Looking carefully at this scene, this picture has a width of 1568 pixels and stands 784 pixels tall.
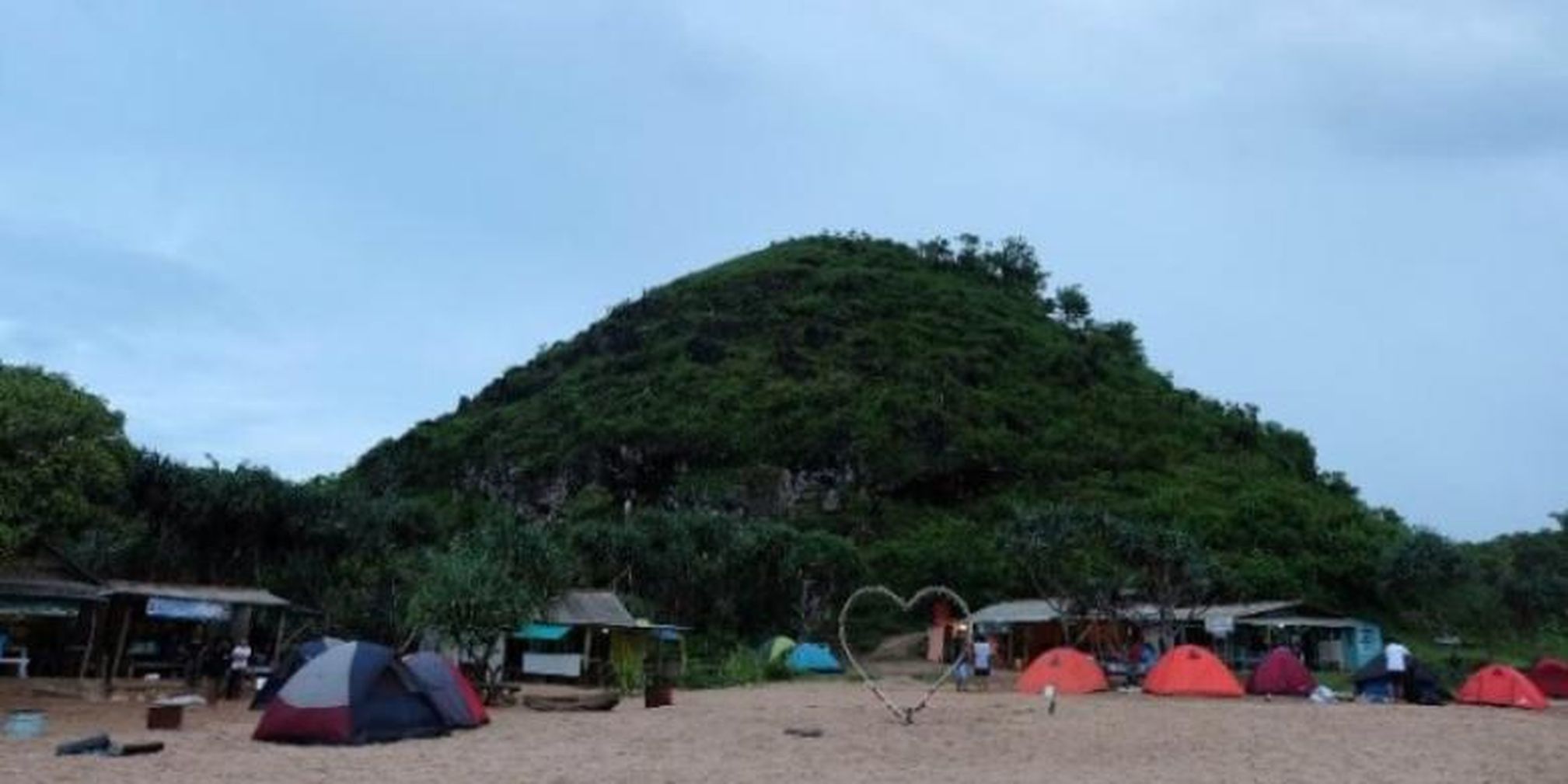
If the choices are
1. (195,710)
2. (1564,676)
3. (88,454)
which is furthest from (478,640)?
(1564,676)

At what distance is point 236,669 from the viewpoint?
73.0ft

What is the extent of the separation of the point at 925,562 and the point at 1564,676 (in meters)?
28.1

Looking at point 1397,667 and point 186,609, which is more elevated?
point 186,609

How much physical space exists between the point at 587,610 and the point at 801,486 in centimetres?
3146

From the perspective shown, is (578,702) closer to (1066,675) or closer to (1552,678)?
(1066,675)

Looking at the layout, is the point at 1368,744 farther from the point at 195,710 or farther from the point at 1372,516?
the point at 1372,516

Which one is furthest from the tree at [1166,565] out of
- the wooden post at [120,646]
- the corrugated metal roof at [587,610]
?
the wooden post at [120,646]

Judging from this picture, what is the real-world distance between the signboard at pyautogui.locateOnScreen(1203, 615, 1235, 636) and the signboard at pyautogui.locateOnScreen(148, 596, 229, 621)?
26759mm

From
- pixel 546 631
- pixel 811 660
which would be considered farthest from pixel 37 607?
pixel 811 660

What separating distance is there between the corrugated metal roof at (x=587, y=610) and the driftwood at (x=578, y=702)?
10275 millimetres

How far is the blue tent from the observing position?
3650 centimetres

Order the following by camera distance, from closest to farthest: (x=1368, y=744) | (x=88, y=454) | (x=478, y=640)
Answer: (x=1368, y=744)
(x=88, y=454)
(x=478, y=640)

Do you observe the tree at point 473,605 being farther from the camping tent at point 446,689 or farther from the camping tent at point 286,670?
the camping tent at point 446,689

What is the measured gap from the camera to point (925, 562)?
53969mm
